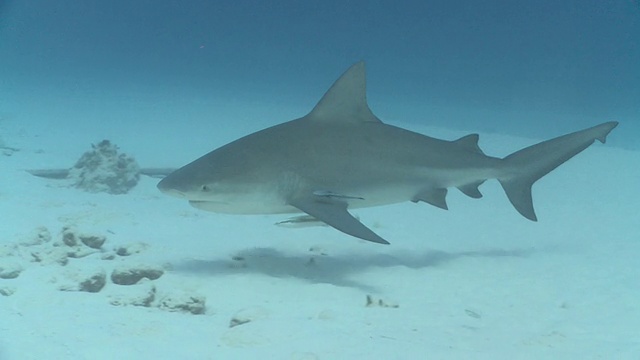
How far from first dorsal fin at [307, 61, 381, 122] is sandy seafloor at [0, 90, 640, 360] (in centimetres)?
150

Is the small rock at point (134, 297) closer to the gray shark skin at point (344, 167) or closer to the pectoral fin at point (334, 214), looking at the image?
the gray shark skin at point (344, 167)

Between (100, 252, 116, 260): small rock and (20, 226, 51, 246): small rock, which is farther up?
(20, 226, 51, 246): small rock

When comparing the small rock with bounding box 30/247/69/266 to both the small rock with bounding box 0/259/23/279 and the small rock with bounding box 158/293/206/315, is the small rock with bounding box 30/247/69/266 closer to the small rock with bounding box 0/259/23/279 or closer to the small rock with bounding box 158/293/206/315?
the small rock with bounding box 0/259/23/279

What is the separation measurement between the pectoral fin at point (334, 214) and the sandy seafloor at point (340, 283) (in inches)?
22.1

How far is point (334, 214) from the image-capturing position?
4812 mm

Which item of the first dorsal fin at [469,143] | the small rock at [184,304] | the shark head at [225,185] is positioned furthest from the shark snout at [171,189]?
the first dorsal fin at [469,143]

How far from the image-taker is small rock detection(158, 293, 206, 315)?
4.02m

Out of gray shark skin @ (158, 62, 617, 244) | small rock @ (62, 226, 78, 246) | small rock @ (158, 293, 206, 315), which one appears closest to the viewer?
small rock @ (158, 293, 206, 315)

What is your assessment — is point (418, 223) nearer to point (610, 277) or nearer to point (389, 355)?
point (610, 277)

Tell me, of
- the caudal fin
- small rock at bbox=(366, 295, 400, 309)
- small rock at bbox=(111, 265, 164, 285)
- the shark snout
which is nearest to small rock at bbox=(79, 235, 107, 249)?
small rock at bbox=(111, 265, 164, 285)

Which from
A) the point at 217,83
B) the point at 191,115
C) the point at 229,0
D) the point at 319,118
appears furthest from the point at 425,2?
the point at 319,118

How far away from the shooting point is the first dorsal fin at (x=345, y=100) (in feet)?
18.4

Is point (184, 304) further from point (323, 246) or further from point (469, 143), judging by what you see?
point (469, 143)

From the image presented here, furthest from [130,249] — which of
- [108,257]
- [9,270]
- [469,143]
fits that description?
[469,143]
